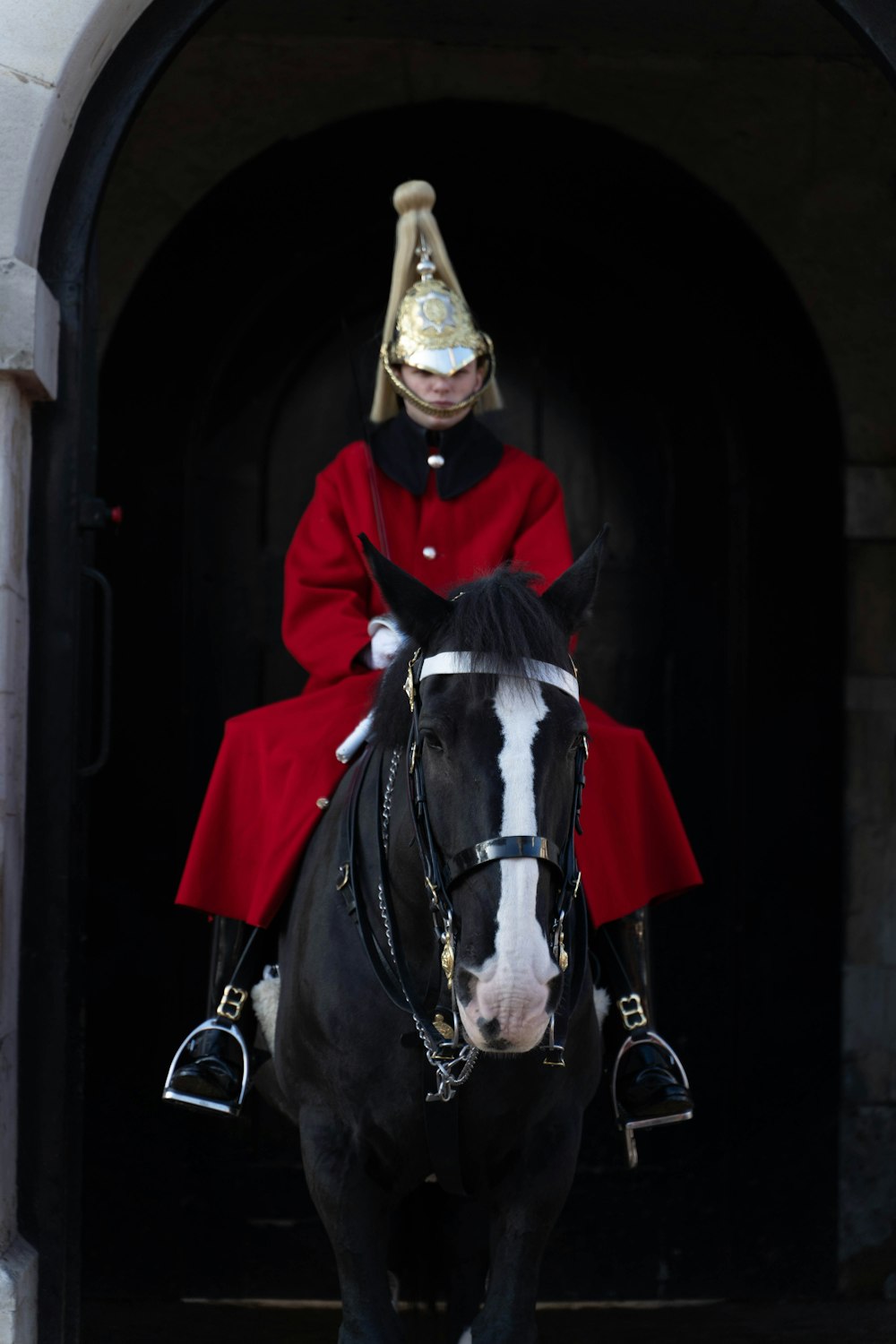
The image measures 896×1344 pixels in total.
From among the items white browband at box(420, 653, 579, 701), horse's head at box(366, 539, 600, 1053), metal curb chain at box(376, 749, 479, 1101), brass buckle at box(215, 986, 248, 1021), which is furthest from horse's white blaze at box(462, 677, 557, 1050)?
brass buckle at box(215, 986, 248, 1021)

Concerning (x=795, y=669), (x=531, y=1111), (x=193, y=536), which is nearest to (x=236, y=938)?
(x=531, y=1111)

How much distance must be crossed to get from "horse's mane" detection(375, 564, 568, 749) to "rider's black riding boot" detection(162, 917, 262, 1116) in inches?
43.2

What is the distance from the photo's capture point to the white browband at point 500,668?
3197mm

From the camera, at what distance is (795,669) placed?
592 cm

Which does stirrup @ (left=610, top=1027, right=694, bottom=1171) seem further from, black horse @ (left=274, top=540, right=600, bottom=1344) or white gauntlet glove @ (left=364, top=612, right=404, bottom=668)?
white gauntlet glove @ (left=364, top=612, right=404, bottom=668)

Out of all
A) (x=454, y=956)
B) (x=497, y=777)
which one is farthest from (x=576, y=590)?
(x=454, y=956)

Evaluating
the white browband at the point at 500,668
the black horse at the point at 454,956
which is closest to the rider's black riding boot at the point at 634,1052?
the black horse at the point at 454,956

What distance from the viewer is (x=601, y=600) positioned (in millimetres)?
5977

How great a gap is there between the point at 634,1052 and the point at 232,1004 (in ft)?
3.23

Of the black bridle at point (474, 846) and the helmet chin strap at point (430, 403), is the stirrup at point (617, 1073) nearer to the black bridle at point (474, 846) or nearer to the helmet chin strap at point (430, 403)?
the black bridle at point (474, 846)

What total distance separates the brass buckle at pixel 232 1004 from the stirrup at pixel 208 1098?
16 mm

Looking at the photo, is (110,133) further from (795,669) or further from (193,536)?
(795,669)

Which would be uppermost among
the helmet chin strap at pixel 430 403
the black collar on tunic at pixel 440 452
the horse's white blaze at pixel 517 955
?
the helmet chin strap at pixel 430 403

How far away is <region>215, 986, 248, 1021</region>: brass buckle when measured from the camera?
14.0 feet
